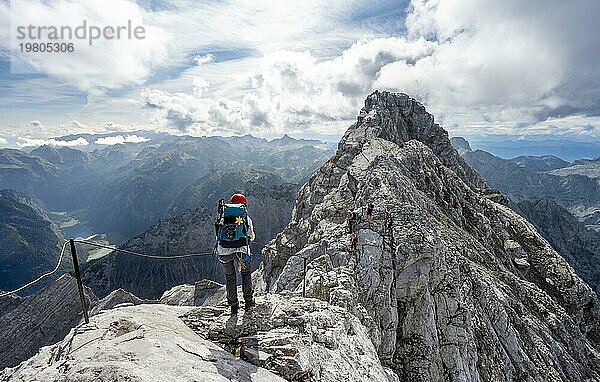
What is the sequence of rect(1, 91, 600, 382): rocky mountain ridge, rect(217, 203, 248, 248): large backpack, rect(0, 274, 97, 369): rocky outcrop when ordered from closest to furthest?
rect(1, 91, 600, 382): rocky mountain ridge
rect(217, 203, 248, 248): large backpack
rect(0, 274, 97, 369): rocky outcrop

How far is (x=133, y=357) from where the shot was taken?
7.93 meters

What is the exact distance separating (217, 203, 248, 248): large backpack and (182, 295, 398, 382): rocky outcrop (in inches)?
104

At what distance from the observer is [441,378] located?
18.7 meters

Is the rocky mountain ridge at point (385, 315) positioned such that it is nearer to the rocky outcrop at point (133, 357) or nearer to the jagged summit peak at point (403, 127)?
the rocky outcrop at point (133, 357)

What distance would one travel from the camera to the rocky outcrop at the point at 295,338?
10.3 m

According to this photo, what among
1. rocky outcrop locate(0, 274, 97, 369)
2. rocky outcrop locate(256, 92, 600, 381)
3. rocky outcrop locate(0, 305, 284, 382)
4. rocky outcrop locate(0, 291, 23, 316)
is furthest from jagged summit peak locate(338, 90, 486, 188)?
rocky outcrop locate(0, 291, 23, 316)

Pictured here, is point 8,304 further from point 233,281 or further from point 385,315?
point 233,281

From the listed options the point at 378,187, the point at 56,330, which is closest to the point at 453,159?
the point at 378,187

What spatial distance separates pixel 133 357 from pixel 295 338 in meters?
5.03

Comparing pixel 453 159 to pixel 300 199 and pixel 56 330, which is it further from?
pixel 56 330

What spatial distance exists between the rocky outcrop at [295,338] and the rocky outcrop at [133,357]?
24.9 inches

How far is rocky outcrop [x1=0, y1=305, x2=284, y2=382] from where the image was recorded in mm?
7184

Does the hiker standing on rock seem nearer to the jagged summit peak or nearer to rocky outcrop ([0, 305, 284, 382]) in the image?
rocky outcrop ([0, 305, 284, 382])

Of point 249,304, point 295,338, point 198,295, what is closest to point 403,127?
point 198,295
